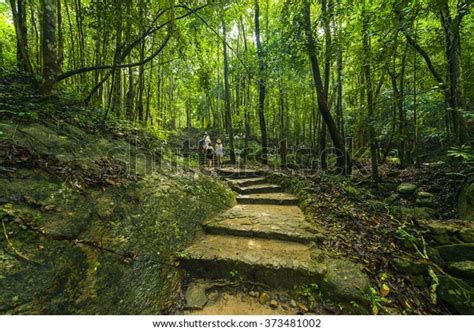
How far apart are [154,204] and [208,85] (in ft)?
15.9

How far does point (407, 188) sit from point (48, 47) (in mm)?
8325

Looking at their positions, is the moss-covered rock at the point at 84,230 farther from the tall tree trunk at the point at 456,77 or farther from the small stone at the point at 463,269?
the tall tree trunk at the point at 456,77

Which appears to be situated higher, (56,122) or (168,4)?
(168,4)

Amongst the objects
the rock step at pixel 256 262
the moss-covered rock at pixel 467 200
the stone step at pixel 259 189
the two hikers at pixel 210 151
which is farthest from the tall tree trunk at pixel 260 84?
the moss-covered rock at pixel 467 200

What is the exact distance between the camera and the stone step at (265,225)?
316 cm

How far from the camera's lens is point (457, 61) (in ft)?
13.7

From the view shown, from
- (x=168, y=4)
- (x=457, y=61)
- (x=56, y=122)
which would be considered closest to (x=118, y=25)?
(x=168, y=4)

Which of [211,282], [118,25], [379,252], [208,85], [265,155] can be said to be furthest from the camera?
[265,155]

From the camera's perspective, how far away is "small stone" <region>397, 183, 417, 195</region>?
16.6ft

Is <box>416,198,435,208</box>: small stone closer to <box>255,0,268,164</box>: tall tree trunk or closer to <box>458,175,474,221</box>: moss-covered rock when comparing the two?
<box>458,175,474,221</box>: moss-covered rock

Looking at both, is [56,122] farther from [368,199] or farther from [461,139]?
[461,139]

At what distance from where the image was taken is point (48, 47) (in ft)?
11.1

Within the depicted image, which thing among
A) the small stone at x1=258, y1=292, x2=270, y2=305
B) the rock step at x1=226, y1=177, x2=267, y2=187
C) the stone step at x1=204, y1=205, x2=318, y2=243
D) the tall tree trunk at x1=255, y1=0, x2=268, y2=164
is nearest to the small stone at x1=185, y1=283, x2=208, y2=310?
the small stone at x1=258, y1=292, x2=270, y2=305

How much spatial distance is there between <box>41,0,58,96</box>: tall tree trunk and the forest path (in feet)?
12.3
